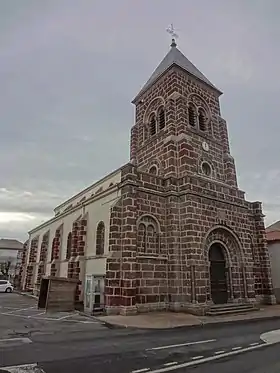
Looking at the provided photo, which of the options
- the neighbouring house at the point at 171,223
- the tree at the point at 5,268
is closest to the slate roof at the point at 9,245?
the tree at the point at 5,268

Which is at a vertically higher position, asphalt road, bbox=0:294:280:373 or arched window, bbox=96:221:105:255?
arched window, bbox=96:221:105:255

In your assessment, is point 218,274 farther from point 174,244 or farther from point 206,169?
point 206,169

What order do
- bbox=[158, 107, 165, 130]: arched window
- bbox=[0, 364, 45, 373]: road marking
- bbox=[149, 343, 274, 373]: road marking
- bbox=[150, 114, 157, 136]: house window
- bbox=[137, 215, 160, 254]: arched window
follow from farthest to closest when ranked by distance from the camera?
bbox=[150, 114, 157, 136]: house window < bbox=[158, 107, 165, 130]: arched window < bbox=[137, 215, 160, 254]: arched window < bbox=[149, 343, 274, 373]: road marking < bbox=[0, 364, 45, 373]: road marking

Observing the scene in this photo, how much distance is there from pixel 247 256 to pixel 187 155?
754cm

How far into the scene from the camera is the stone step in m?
15.1

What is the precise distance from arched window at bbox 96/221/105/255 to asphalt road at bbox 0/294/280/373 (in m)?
6.04

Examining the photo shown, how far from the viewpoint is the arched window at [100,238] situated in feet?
57.0

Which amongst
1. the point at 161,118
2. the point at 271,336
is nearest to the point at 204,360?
the point at 271,336

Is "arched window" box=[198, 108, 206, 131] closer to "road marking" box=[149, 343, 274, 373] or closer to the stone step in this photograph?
the stone step

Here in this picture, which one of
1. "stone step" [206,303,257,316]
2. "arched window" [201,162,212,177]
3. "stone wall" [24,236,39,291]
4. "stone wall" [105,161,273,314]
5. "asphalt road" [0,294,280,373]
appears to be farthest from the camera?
"stone wall" [24,236,39,291]

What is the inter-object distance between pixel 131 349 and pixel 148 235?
909 centimetres

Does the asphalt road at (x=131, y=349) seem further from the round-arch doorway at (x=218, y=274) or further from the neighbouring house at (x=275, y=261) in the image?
the neighbouring house at (x=275, y=261)

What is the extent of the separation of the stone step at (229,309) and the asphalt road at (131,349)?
357cm

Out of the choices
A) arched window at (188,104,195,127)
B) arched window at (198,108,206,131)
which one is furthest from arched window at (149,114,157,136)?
arched window at (198,108,206,131)
